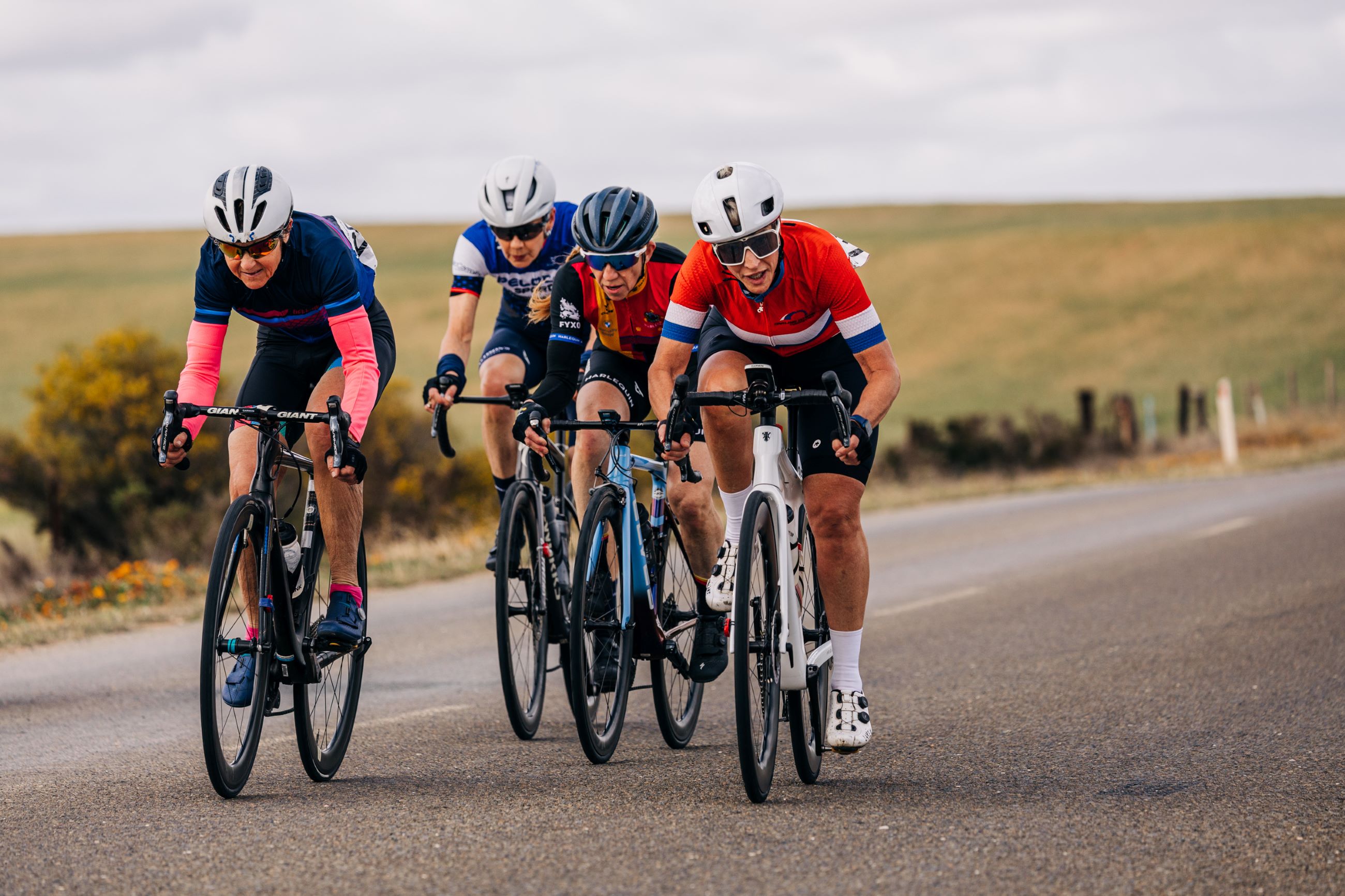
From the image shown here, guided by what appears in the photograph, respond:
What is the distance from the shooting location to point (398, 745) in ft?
20.0

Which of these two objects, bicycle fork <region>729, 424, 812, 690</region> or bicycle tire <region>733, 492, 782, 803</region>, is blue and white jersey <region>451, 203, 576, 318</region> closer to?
bicycle fork <region>729, 424, 812, 690</region>

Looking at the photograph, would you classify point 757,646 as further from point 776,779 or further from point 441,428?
point 441,428

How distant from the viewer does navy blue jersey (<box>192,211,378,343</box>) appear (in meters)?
5.46

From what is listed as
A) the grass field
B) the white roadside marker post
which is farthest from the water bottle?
the grass field

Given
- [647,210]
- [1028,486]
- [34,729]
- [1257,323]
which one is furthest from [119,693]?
[1257,323]

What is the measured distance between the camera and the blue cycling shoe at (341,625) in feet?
17.7

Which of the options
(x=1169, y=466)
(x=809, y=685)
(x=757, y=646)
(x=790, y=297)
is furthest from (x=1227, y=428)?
(x=757, y=646)

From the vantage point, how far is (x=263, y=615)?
514 centimetres

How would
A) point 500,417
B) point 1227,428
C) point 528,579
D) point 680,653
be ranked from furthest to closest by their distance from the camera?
point 1227,428 → point 500,417 → point 528,579 → point 680,653

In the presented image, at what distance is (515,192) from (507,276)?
60 centimetres

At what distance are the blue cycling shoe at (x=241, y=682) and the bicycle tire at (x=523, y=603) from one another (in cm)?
115

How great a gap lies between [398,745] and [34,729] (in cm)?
172

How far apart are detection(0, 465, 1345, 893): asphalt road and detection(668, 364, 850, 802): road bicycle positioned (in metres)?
0.17

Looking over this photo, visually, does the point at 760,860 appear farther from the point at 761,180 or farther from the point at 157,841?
the point at 761,180
